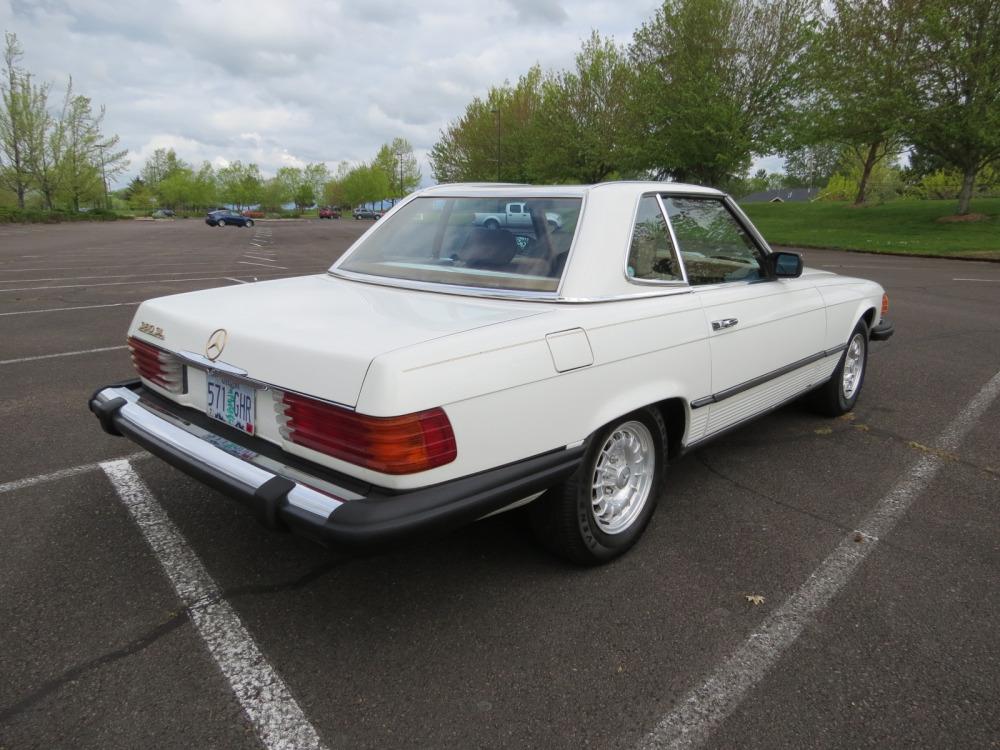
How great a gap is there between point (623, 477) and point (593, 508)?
0.23 meters

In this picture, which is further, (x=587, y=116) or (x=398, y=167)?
(x=398, y=167)

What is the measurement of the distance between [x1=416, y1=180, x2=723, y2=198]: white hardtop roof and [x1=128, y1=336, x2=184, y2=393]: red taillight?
61.4 inches

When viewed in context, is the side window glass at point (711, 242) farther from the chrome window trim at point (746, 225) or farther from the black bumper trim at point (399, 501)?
the black bumper trim at point (399, 501)

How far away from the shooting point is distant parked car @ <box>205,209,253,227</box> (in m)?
48.6

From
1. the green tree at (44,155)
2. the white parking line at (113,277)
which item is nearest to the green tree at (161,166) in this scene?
the green tree at (44,155)

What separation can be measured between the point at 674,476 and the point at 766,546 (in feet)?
2.60

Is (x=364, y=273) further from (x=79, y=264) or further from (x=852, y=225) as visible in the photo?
(x=852, y=225)

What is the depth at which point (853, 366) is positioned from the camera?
15.4 ft

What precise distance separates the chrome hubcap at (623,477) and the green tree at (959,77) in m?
24.0

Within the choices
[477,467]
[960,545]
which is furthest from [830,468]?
[477,467]

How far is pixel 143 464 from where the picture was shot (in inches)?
145

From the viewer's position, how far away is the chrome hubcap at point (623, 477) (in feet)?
8.89

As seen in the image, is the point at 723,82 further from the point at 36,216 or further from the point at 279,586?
the point at 36,216

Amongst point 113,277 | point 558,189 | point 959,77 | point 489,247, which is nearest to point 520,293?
point 489,247
